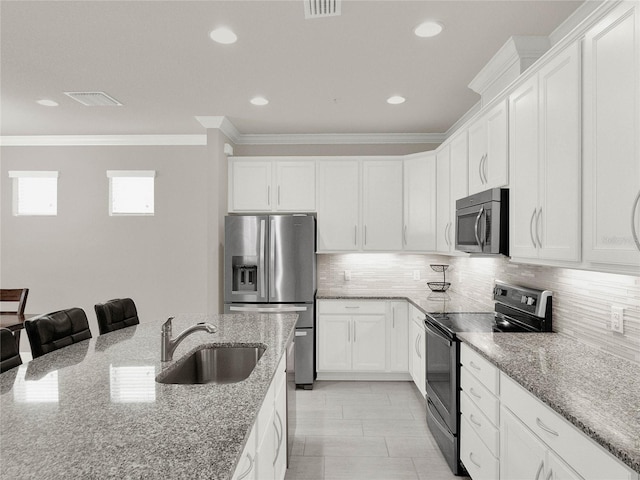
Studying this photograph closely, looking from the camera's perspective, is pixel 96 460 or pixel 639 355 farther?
pixel 639 355

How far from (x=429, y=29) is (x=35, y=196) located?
495 cm

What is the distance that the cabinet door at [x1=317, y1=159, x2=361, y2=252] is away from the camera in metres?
4.31

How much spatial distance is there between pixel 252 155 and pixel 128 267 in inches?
80.2

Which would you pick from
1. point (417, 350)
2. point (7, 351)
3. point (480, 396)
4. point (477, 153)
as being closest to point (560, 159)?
point (477, 153)

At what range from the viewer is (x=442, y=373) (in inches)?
103

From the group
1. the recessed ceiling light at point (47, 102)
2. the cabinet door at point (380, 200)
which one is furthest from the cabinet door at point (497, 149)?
the recessed ceiling light at point (47, 102)

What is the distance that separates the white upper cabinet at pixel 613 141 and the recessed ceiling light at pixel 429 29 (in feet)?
2.97

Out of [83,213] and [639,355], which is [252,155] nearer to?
[83,213]

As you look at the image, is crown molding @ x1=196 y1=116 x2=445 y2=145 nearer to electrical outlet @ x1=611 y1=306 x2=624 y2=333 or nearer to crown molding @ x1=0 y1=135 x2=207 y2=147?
crown molding @ x1=0 y1=135 x2=207 y2=147

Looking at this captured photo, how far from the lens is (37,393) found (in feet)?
4.50

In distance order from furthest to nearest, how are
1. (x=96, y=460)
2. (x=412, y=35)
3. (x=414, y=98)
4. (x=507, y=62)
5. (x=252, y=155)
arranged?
(x=252, y=155) → (x=414, y=98) → (x=507, y=62) → (x=412, y=35) → (x=96, y=460)

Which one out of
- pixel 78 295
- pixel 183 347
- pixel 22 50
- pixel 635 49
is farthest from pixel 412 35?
pixel 78 295

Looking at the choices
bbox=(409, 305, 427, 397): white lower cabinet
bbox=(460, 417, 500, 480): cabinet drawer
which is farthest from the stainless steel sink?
bbox=(409, 305, 427, 397): white lower cabinet

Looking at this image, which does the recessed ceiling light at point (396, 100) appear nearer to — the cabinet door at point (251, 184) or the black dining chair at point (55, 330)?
the cabinet door at point (251, 184)
